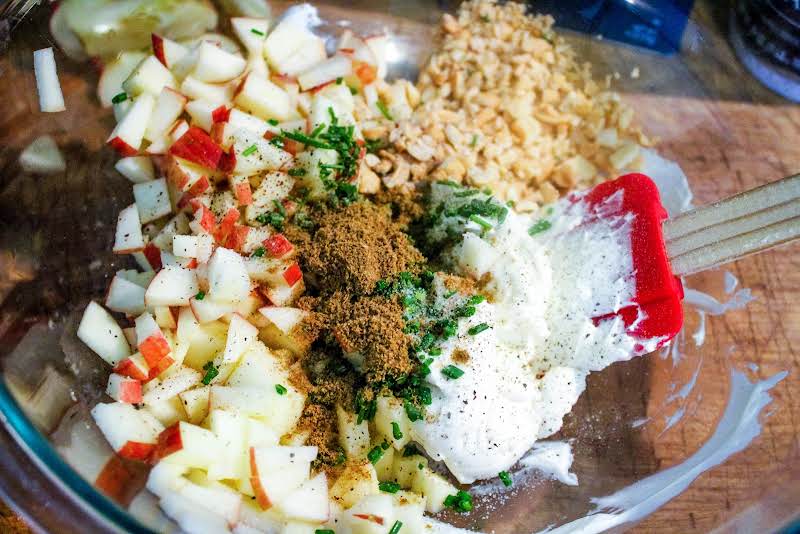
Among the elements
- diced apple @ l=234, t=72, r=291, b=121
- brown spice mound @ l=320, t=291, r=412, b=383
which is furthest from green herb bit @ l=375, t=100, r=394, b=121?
brown spice mound @ l=320, t=291, r=412, b=383

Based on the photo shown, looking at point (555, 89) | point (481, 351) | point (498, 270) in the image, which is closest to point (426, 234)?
point (498, 270)

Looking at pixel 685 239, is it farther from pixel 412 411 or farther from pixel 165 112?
pixel 165 112

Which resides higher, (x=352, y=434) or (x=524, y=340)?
(x=524, y=340)

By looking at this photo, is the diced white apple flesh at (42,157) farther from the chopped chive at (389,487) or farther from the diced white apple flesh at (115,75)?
the chopped chive at (389,487)

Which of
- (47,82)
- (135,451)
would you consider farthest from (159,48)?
(135,451)

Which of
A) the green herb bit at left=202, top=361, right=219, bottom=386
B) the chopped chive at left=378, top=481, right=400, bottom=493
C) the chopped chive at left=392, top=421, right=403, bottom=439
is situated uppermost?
the green herb bit at left=202, top=361, right=219, bottom=386

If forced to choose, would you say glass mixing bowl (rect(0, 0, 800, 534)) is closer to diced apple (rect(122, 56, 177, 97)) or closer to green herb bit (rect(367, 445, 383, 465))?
diced apple (rect(122, 56, 177, 97))

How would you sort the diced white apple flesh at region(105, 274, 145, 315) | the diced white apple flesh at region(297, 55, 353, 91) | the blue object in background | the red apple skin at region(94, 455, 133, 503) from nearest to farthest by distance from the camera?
1. the red apple skin at region(94, 455, 133, 503)
2. the diced white apple flesh at region(105, 274, 145, 315)
3. the diced white apple flesh at region(297, 55, 353, 91)
4. the blue object in background
